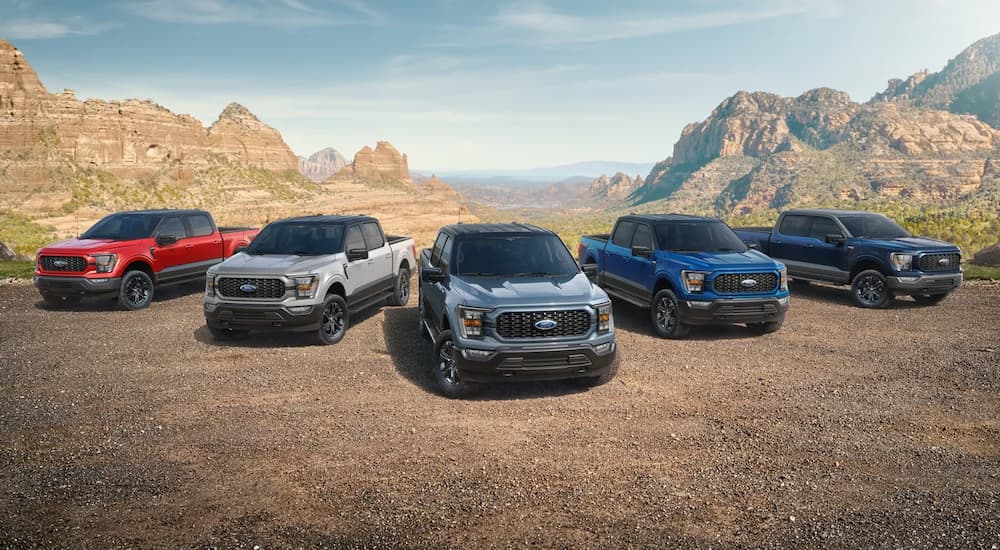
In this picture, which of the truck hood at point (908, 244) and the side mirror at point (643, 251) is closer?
the side mirror at point (643, 251)

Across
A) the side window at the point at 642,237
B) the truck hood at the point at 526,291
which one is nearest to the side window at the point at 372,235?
the truck hood at the point at 526,291

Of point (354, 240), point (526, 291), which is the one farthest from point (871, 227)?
point (354, 240)

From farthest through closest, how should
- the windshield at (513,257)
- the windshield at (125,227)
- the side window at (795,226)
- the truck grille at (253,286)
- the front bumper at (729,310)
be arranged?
1. the side window at (795,226)
2. the windshield at (125,227)
3. the front bumper at (729,310)
4. the truck grille at (253,286)
5. the windshield at (513,257)

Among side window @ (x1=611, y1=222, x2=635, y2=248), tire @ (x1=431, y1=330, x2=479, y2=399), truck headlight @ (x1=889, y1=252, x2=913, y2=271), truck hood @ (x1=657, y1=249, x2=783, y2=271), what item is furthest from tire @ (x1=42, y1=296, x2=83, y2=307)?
truck headlight @ (x1=889, y1=252, x2=913, y2=271)

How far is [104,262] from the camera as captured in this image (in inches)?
483

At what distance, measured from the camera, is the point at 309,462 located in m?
5.59

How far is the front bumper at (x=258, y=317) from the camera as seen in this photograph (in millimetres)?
9109

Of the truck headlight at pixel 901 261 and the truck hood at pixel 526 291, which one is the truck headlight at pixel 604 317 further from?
the truck headlight at pixel 901 261

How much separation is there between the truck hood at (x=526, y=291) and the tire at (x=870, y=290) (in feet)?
27.2

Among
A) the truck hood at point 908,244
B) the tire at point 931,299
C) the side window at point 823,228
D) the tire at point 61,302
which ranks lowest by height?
the tire at point 61,302

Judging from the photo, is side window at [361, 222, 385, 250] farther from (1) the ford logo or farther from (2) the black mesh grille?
(2) the black mesh grille

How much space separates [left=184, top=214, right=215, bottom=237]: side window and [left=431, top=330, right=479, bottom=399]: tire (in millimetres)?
9454

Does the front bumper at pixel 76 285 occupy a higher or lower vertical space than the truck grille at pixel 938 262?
lower

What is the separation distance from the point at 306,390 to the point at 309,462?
7.19 ft
